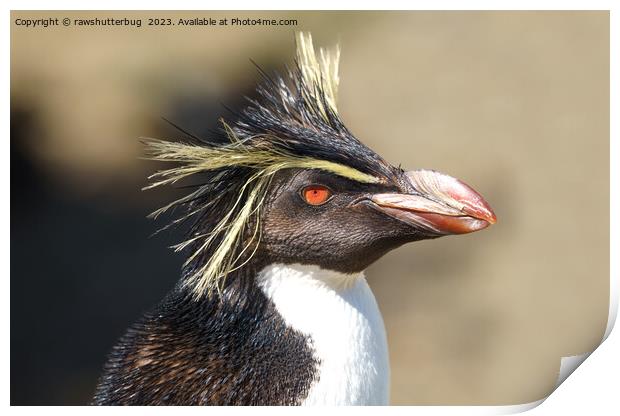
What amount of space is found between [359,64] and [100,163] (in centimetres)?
86

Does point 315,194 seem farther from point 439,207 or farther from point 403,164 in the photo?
point 403,164

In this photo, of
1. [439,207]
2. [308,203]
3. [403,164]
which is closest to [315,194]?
[308,203]

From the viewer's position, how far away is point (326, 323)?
1.28 metres

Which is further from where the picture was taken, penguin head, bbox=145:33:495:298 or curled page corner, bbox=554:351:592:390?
curled page corner, bbox=554:351:592:390

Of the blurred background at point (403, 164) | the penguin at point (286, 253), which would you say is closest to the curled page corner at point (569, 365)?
the blurred background at point (403, 164)

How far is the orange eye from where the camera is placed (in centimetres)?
125

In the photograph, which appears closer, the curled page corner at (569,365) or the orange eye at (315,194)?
the orange eye at (315,194)

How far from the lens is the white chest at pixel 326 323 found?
1.28 meters

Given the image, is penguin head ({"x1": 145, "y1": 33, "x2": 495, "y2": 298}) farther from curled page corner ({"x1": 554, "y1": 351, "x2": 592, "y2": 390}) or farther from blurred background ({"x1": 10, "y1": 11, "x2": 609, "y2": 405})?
curled page corner ({"x1": 554, "y1": 351, "x2": 592, "y2": 390})

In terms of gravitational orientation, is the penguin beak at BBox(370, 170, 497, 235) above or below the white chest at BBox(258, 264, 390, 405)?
above

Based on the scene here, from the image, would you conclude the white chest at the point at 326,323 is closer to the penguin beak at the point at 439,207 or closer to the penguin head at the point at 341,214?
the penguin head at the point at 341,214

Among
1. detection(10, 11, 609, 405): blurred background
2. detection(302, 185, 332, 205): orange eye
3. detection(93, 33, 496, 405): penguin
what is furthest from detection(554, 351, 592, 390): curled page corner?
detection(302, 185, 332, 205): orange eye

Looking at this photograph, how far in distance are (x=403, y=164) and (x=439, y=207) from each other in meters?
1.16
